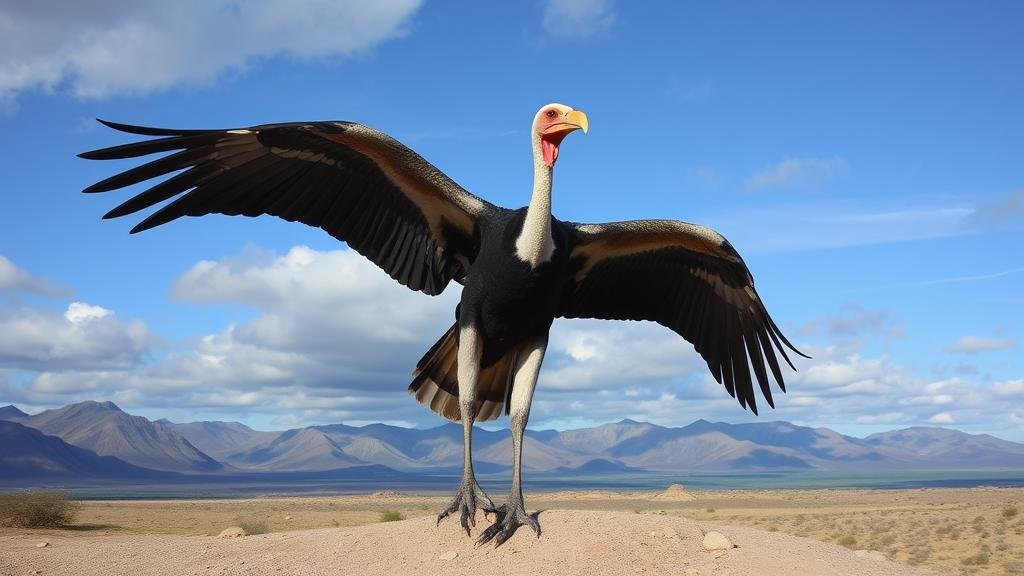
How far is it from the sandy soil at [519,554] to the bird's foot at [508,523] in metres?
0.09

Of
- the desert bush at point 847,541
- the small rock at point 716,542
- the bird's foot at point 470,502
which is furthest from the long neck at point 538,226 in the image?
the desert bush at point 847,541

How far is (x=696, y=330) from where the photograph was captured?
11750mm

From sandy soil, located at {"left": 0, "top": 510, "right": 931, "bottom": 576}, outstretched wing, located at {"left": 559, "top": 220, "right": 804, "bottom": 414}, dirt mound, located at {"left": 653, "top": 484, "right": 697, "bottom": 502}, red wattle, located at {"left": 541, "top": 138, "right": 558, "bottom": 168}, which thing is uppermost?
red wattle, located at {"left": 541, "top": 138, "right": 558, "bottom": 168}

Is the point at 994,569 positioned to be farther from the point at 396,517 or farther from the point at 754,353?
the point at 396,517

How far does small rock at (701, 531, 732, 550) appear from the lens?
10.5 meters

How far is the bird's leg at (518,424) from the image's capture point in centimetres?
976

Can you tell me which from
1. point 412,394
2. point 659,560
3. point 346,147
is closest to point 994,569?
point 659,560

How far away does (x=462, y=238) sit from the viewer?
33.6 ft

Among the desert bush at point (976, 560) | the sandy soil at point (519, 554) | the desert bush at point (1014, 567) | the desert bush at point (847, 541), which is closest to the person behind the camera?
the sandy soil at point (519, 554)

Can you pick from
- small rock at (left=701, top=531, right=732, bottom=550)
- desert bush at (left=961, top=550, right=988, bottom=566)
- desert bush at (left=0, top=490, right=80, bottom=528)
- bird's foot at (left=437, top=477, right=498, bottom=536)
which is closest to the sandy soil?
small rock at (left=701, top=531, right=732, bottom=550)

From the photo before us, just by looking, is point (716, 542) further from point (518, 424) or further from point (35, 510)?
point (35, 510)

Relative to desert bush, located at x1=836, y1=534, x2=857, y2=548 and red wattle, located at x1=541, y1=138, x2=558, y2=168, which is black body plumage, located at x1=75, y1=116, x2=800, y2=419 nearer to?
red wattle, located at x1=541, y1=138, x2=558, y2=168

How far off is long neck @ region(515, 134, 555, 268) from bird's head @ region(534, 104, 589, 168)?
0.10 metres

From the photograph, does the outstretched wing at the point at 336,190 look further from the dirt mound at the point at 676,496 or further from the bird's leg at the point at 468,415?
the dirt mound at the point at 676,496
